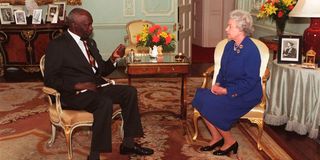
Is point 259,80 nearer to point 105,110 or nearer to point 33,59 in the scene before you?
point 105,110

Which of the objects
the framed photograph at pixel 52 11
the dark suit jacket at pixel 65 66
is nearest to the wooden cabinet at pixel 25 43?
the framed photograph at pixel 52 11

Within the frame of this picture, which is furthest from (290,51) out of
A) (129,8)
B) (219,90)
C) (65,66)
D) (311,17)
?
(129,8)

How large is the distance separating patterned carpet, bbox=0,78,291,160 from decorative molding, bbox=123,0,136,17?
2168 mm

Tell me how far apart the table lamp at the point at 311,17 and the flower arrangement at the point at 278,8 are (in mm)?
447

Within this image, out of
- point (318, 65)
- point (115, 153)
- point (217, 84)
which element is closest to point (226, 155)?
point (217, 84)

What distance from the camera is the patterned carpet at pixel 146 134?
3.86m

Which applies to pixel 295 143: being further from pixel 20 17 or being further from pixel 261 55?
pixel 20 17

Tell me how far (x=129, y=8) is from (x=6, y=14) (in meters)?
2.30

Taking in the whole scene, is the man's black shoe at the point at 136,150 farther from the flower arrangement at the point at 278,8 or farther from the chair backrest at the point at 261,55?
the flower arrangement at the point at 278,8

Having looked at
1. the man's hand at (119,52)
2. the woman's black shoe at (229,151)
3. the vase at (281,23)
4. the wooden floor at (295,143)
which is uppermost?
the vase at (281,23)

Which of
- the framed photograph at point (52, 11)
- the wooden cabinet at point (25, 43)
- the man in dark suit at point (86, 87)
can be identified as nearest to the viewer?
the man in dark suit at point (86, 87)

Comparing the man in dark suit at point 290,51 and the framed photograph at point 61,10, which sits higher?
the framed photograph at point 61,10

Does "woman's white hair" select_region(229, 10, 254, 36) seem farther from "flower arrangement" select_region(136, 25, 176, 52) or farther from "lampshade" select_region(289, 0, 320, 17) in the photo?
"flower arrangement" select_region(136, 25, 176, 52)

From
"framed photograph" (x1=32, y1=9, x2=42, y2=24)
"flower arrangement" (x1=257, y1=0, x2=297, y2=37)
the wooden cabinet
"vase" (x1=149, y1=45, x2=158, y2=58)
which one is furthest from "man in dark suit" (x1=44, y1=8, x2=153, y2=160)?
"framed photograph" (x1=32, y1=9, x2=42, y2=24)
